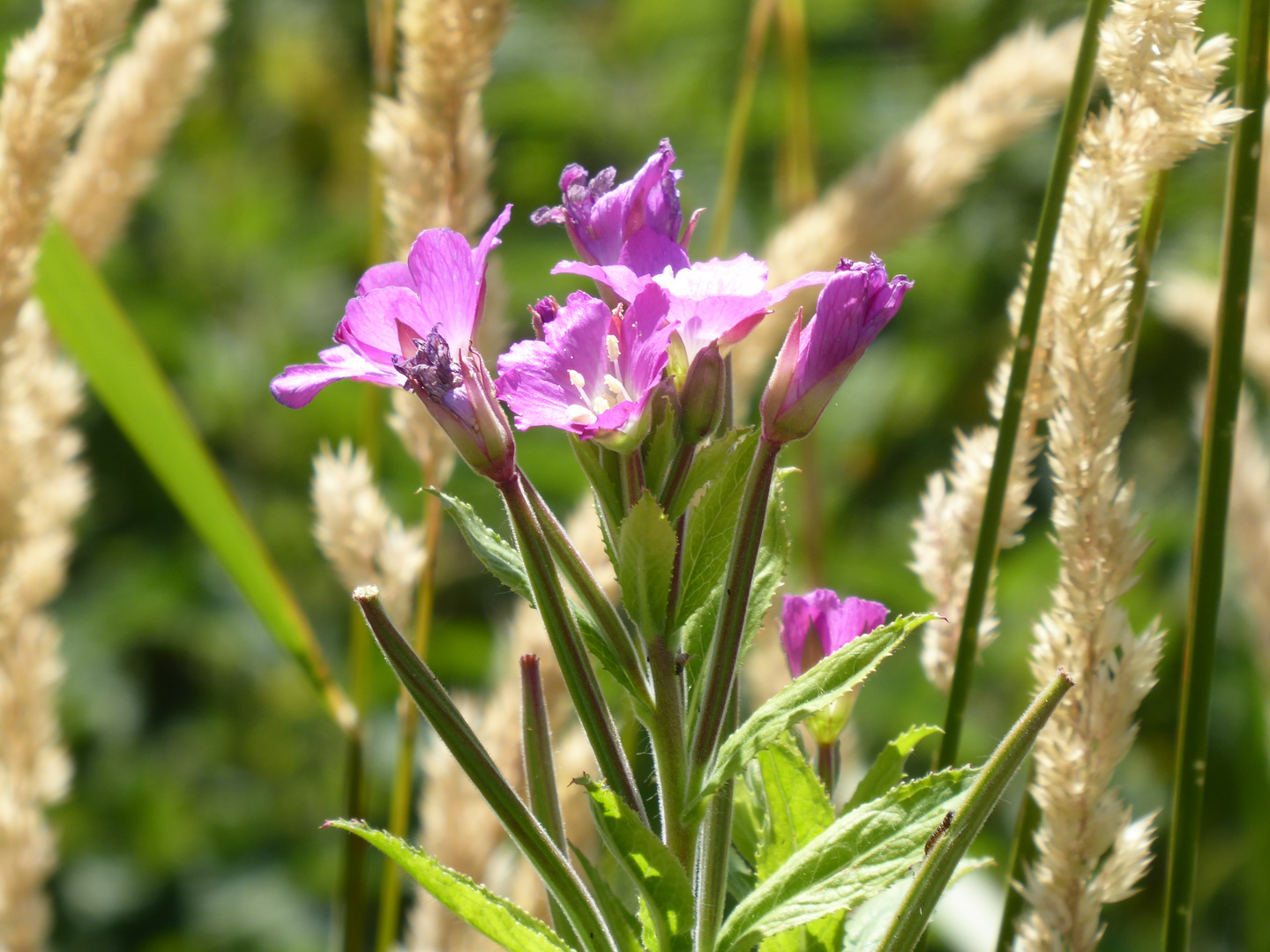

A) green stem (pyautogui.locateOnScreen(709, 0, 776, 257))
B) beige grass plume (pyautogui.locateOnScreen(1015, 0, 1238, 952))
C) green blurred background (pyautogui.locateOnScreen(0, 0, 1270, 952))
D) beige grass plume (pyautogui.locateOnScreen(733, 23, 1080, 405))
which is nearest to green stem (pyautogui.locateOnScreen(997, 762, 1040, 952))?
beige grass plume (pyautogui.locateOnScreen(1015, 0, 1238, 952))

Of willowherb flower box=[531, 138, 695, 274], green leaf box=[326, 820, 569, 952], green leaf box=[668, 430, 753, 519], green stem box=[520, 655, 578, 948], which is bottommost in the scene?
green leaf box=[326, 820, 569, 952]

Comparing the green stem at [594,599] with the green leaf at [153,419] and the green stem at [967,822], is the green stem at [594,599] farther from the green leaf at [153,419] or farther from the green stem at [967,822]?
the green leaf at [153,419]

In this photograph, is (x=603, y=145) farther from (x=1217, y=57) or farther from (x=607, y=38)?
(x=1217, y=57)

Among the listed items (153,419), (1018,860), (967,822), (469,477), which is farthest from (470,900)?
(469,477)

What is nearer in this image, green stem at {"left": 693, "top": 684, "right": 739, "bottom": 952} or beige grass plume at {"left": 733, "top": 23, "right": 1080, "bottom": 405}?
green stem at {"left": 693, "top": 684, "right": 739, "bottom": 952}

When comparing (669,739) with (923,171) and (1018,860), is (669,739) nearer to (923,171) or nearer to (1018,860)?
(1018,860)

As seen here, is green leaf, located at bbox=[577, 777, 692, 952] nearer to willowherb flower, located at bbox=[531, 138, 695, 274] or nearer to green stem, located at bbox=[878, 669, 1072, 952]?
green stem, located at bbox=[878, 669, 1072, 952]
